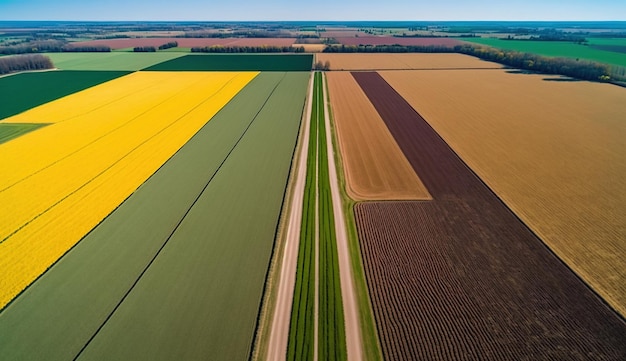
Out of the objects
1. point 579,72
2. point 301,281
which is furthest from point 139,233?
point 579,72

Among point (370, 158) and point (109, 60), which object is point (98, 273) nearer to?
point (370, 158)

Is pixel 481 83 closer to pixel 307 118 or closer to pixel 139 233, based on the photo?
pixel 307 118

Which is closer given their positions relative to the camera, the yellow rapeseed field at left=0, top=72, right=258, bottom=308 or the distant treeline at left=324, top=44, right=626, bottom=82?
the yellow rapeseed field at left=0, top=72, right=258, bottom=308

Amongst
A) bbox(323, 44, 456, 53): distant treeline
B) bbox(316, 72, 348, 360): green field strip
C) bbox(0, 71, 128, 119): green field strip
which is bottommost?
bbox(316, 72, 348, 360): green field strip

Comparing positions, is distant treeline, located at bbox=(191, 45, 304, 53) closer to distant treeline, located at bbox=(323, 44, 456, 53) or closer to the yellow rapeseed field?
distant treeline, located at bbox=(323, 44, 456, 53)

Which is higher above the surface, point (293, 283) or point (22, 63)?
point (22, 63)

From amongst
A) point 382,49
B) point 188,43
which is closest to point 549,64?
point 382,49

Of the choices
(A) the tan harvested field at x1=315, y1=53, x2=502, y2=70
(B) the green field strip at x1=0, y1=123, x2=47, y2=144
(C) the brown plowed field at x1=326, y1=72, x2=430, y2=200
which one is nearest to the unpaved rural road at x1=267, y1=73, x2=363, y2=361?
(C) the brown plowed field at x1=326, y1=72, x2=430, y2=200
